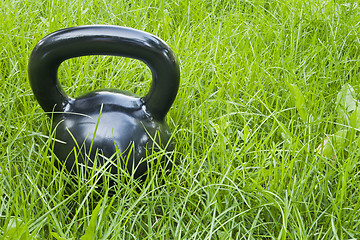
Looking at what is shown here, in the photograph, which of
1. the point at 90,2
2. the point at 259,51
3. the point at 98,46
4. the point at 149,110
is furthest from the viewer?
the point at 90,2

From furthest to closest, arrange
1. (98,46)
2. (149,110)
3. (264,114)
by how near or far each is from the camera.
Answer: (264,114)
(149,110)
(98,46)

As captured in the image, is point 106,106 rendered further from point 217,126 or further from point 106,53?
point 217,126

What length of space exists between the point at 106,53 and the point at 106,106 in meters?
0.17

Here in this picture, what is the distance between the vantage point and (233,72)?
2107mm

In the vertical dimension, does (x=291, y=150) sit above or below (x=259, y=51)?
Result: below

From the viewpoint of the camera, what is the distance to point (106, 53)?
152cm

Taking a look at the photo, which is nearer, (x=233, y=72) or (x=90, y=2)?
(x=233, y=72)

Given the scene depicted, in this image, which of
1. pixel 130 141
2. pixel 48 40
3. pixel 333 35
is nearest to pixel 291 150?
pixel 130 141

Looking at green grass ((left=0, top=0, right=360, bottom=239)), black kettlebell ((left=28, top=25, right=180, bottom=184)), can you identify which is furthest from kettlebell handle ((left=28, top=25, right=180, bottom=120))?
green grass ((left=0, top=0, right=360, bottom=239))

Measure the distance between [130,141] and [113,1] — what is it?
153 centimetres

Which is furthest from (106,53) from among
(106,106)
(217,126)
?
(217,126)

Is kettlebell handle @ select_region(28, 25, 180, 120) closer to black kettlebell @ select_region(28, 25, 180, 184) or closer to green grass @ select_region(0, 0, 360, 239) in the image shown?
black kettlebell @ select_region(28, 25, 180, 184)

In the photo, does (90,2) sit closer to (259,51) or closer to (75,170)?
(259,51)

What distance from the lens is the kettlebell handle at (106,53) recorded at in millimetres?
1484
